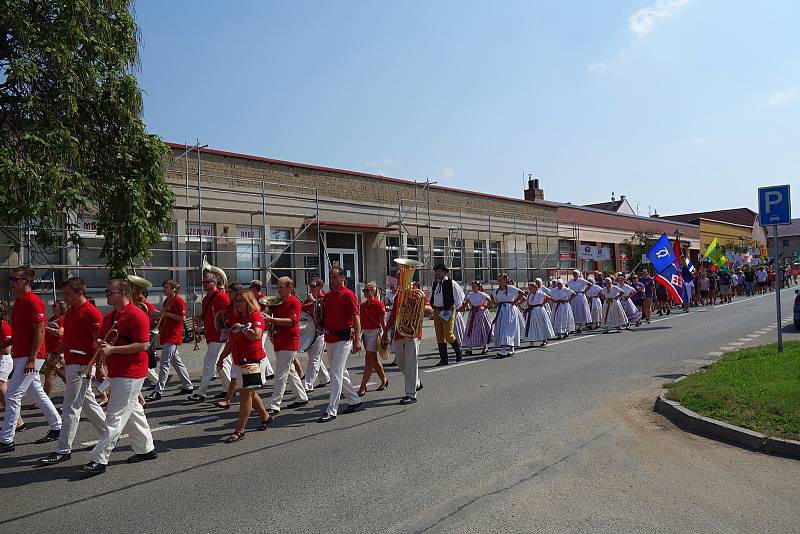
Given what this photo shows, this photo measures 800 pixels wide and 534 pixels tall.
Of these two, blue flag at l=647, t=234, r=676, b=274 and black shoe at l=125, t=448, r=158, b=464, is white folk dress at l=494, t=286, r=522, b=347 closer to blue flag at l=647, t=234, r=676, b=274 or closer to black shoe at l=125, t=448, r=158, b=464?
black shoe at l=125, t=448, r=158, b=464

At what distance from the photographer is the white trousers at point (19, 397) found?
6746 millimetres

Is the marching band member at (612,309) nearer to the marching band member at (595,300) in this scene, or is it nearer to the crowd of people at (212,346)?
the marching band member at (595,300)

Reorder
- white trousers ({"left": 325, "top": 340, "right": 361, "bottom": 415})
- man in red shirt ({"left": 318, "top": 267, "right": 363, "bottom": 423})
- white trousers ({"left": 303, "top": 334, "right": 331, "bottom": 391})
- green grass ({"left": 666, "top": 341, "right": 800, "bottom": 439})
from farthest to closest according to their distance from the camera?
white trousers ({"left": 303, "top": 334, "right": 331, "bottom": 391}), man in red shirt ({"left": 318, "top": 267, "right": 363, "bottom": 423}), white trousers ({"left": 325, "top": 340, "right": 361, "bottom": 415}), green grass ({"left": 666, "top": 341, "right": 800, "bottom": 439})

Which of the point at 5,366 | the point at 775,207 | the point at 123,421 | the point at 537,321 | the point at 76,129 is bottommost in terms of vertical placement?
the point at 123,421

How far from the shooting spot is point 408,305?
30.3ft

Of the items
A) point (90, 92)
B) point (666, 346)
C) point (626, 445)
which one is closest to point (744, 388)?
point (626, 445)

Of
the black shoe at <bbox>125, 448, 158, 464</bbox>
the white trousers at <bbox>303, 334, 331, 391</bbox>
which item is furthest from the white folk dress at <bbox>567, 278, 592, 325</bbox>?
the black shoe at <bbox>125, 448, 158, 464</bbox>

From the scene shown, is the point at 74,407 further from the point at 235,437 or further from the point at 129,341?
the point at 235,437

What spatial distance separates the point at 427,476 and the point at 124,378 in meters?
2.92

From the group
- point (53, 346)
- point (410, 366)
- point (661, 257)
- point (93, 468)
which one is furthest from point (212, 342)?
point (661, 257)

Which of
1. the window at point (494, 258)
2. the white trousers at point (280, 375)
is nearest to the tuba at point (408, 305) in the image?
the white trousers at point (280, 375)

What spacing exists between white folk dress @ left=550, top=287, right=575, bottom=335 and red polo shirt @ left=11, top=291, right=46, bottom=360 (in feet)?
41.0

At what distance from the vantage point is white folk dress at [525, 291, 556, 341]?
1519cm

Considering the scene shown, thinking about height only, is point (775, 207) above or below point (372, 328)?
above
